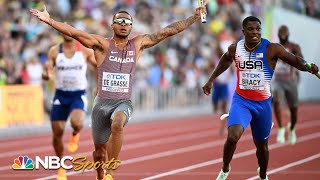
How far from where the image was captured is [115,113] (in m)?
10.5

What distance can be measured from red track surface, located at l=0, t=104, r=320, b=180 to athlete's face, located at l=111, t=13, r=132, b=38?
2737 millimetres

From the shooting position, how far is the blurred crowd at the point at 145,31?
73.8 ft

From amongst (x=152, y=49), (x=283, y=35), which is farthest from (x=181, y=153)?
(x=152, y=49)

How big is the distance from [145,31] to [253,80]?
17.1 metres

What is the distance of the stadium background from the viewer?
22.0 metres

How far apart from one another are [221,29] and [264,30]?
278cm

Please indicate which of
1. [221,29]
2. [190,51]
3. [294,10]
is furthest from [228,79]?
[294,10]

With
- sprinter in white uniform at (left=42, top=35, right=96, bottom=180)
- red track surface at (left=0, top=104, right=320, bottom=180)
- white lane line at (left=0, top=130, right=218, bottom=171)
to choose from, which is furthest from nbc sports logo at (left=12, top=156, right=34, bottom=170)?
white lane line at (left=0, top=130, right=218, bottom=171)

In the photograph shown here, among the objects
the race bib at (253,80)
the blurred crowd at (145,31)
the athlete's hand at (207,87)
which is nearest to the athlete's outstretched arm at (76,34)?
the athlete's hand at (207,87)

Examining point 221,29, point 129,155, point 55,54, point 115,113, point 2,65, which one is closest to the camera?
point 115,113

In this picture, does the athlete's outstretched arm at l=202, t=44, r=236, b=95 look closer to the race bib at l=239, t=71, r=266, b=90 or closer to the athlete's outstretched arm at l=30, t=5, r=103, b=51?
the race bib at l=239, t=71, r=266, b=90

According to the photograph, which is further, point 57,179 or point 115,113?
point 57,179

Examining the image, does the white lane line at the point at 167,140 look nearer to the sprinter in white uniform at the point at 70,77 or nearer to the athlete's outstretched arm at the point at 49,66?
the sprinter in white uniform at the point at 70,77

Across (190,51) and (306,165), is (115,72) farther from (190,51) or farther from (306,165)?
(190,51)
